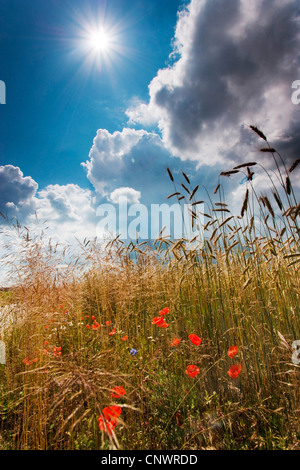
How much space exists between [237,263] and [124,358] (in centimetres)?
131

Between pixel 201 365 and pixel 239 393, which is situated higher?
pixel 201 365

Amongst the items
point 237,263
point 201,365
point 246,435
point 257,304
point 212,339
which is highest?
point 237,263

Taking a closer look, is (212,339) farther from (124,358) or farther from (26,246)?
(26,246)

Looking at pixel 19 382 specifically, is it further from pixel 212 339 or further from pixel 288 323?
pixel 288 323

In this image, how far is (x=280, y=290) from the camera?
2.10 meters

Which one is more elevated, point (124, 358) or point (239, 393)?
point (124, 358)

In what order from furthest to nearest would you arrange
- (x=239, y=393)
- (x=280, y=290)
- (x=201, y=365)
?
(x=280, y=290) < (x=201, y=365) < (x=239, y=393)

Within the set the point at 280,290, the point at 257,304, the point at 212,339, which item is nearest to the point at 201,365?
the point at 212,339

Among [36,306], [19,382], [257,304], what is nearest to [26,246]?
[36,306]

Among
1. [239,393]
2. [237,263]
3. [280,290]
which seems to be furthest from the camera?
[237,263]
